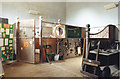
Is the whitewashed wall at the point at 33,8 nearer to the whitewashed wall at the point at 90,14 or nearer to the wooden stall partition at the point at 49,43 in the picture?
the whitewashed wall at the point at 90,14

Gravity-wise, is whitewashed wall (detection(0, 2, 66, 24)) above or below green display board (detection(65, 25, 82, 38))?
above

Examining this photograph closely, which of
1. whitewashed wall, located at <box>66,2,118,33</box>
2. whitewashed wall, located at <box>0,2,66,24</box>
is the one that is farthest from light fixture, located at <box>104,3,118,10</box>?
whitewashed wall, located at <box>0,2,66,24</box>

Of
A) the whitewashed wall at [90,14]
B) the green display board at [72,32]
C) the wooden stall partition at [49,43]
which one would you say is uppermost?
the whitewashed wall at [90,14]

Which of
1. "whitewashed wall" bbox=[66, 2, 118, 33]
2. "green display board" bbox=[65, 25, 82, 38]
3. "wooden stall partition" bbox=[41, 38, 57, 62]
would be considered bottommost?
"wooden stall partition" bbox=[41, 38, 57, 62]

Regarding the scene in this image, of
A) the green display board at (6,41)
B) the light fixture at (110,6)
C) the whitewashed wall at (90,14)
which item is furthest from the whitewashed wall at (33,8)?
the light fixture at (110,6)

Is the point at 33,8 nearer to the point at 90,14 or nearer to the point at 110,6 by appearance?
the point at 90,14

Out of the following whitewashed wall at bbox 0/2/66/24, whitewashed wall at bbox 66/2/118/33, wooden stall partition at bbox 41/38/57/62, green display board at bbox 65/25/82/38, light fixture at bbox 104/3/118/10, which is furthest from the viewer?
green display board at bbox 65/25/82/38

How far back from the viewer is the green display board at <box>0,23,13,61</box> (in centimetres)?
461

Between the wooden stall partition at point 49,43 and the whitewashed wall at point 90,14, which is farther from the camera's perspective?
the whitewashed wall at point 90,14

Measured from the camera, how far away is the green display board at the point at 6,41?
4.61m

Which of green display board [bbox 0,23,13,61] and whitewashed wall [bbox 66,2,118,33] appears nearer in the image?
green display board [bbox 0,23,13,61]

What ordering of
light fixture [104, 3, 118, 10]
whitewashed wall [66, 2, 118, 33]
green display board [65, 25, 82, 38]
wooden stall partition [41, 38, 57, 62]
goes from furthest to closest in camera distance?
green display board [65, 25, 82, 38] → whitewashed wall [66, 2, 118, 33] → light fixture [104, 3, 118, 10] → wooden stall partition [41, 38, 57, 62]

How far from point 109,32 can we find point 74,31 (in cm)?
325

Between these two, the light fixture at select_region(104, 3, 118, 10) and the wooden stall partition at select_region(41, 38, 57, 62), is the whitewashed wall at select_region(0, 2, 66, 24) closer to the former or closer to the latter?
the wooden stall partition at select_region(41, 38, 57, 62)
